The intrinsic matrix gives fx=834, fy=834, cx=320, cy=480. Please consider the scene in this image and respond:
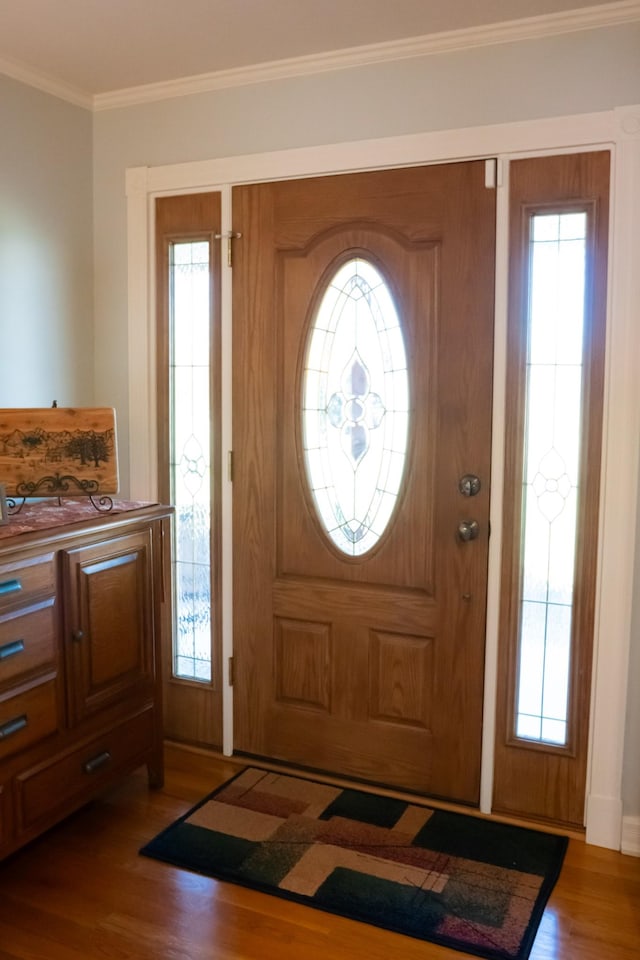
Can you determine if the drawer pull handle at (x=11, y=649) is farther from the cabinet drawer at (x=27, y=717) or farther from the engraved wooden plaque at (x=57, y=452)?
the engraved wooden plaque at (x=57, y=452)

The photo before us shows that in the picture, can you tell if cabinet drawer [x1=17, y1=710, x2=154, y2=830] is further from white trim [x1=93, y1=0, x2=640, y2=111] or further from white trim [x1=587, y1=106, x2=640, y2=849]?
Answer: white trim [x1=93, y1=0, x2=640, y2=111]

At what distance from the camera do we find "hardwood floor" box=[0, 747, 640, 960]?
82.0 inches

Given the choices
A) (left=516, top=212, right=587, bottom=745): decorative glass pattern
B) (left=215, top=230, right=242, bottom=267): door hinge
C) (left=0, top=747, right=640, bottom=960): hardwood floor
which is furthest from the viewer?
(left=215, top=230, right=242, bottom=267): door hinge

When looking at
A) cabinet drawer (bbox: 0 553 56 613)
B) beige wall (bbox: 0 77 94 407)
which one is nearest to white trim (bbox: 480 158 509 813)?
cabinet drawer (bbox: 0 553 56 613)

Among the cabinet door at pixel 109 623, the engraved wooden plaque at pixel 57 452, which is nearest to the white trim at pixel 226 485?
the cabinet door at pixel 109 623

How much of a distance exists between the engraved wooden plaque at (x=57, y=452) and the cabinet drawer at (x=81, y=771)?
0.78 meters

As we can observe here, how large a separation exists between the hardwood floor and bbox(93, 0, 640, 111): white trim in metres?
2.44

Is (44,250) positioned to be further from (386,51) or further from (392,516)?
(392,516)

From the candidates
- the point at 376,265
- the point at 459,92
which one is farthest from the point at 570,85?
the point at 376,265

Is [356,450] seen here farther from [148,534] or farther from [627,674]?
[627,674]

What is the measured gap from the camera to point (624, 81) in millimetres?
2373

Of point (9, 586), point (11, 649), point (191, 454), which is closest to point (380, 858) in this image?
point (11, 649)

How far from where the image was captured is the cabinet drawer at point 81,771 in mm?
2293

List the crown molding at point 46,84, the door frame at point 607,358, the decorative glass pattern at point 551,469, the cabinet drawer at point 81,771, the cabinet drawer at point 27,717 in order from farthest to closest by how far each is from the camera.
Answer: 1. the crown molding at point 46,84
2. the decorative glass pattern at point 551,469
3. the door frame at point 607,358
4. the cabinet drawer at point 81,771
5. the cabinet drawer at point 27,717
